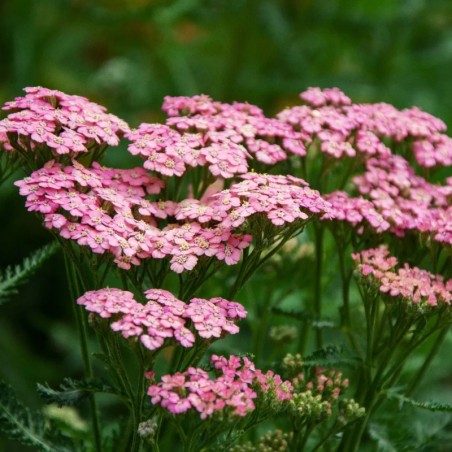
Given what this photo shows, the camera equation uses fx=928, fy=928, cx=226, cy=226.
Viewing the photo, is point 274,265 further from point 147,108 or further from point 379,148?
point 147,108

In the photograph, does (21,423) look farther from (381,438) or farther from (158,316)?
(381,438)

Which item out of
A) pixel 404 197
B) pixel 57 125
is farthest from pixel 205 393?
pixel 404 197

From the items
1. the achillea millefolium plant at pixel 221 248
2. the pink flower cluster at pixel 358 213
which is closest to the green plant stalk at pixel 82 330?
the achillea millefolium plant at pixel 221 248

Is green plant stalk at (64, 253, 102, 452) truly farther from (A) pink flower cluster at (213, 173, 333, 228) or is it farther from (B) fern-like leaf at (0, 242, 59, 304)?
(A) pink flower cluster at (213, 173, 333, 228)

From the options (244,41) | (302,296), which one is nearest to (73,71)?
(244,41)

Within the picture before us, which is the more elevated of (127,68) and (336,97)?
(127,68)

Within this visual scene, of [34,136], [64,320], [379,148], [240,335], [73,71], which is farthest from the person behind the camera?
[73,71]
